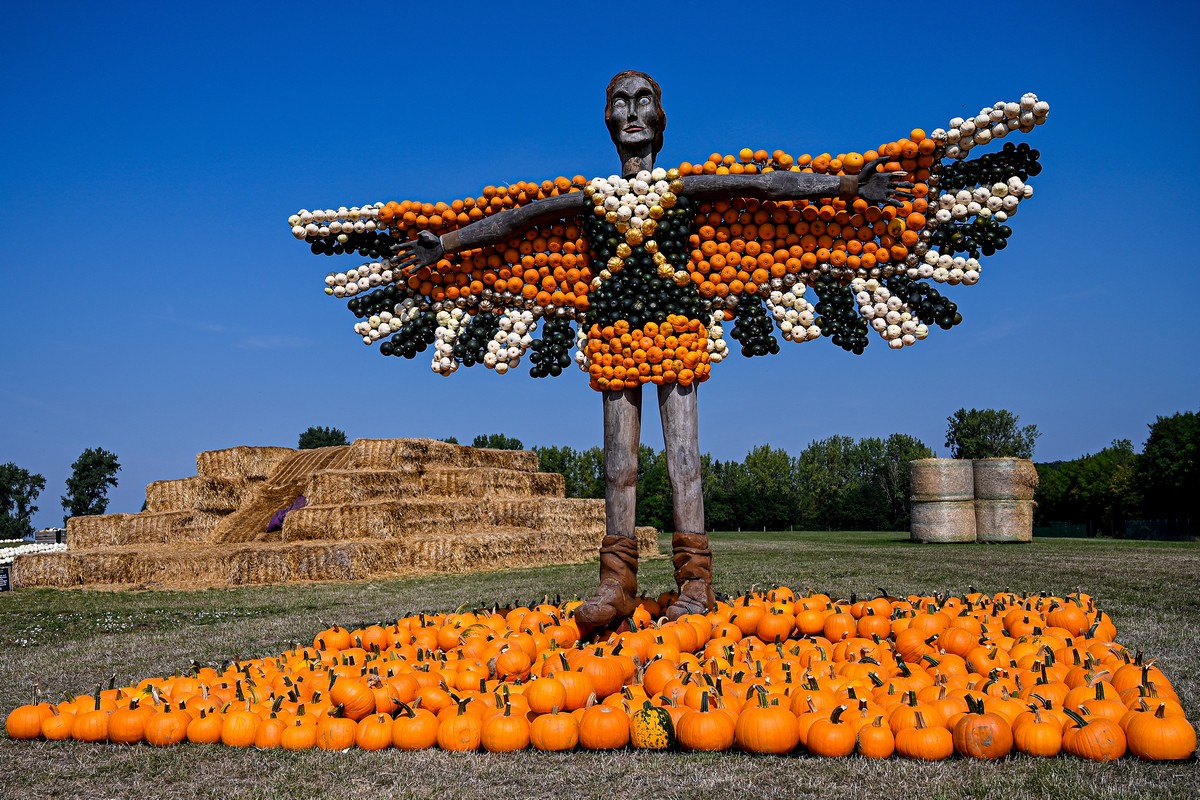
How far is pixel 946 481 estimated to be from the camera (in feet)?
92.9

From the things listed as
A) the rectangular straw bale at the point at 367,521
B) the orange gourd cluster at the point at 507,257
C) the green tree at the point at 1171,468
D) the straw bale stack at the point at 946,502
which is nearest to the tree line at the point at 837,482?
the green tree at the point at 1171,468

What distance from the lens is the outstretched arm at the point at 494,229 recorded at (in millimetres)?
7324

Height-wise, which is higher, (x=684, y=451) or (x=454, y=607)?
(x=684, y=451)

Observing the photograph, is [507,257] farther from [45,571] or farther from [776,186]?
[45,571]

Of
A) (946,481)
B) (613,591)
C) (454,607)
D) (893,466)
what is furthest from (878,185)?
(893,466)

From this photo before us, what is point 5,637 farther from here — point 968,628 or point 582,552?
point 582,552

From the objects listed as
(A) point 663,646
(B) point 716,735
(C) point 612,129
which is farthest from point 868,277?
(B) point 716,735

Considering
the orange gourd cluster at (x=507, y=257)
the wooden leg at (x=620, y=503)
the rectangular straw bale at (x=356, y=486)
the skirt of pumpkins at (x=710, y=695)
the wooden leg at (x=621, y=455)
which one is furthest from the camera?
the rectangular straw bale at (x=356, y=486)

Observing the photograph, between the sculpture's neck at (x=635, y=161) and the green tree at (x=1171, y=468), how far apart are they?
43496mm

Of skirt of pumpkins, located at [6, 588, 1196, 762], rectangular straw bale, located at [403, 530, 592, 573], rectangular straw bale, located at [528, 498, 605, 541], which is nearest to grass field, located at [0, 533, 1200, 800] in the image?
skirt of pumpkins, located at [6, 588, 1196, 762]

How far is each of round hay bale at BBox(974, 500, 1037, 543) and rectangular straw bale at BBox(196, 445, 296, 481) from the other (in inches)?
807

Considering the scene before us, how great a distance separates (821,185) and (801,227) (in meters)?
0.39

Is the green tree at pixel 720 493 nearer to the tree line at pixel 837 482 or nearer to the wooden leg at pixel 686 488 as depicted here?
the tree line at pixel 837 482

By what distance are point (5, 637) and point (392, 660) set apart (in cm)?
617
